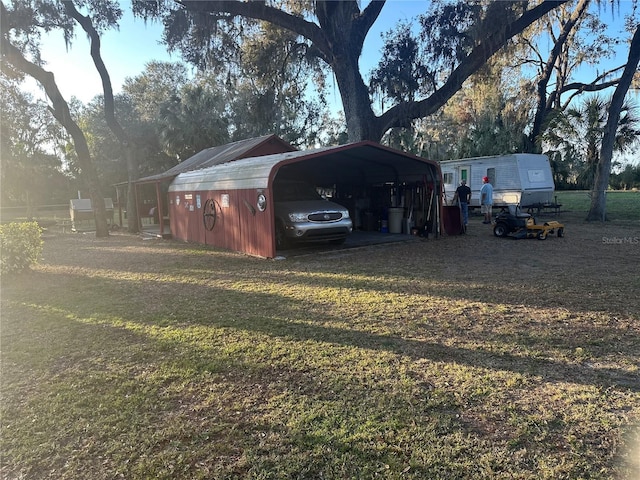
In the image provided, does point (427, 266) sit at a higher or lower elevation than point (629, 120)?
lower

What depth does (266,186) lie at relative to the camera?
9.16 m

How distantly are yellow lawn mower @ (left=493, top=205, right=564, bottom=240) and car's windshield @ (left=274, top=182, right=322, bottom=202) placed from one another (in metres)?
5.35

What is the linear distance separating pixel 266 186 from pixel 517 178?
12.8 meters

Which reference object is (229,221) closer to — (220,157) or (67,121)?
(220,157)

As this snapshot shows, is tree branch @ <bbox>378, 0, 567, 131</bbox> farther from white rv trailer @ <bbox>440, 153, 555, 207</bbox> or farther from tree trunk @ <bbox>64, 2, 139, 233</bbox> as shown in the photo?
tree trunk @ <bbox>64, 2, 139, 233</bbox>

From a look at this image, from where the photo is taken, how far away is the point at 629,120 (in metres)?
17.2

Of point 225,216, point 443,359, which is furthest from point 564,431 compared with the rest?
point 225,216

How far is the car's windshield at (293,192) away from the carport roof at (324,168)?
64 cm

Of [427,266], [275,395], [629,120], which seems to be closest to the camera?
[275,395]

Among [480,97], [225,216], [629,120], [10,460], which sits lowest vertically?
[10,460]

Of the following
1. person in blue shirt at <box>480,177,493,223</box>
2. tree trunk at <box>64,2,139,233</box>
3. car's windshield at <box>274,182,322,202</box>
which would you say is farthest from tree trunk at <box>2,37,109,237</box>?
person in blue shirt at <box>480,177,493,223</box>

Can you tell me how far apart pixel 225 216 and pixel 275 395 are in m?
8.43

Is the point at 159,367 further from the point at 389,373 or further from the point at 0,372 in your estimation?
the point at 389,373

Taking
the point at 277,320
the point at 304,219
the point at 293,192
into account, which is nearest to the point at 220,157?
the point at 293,192
